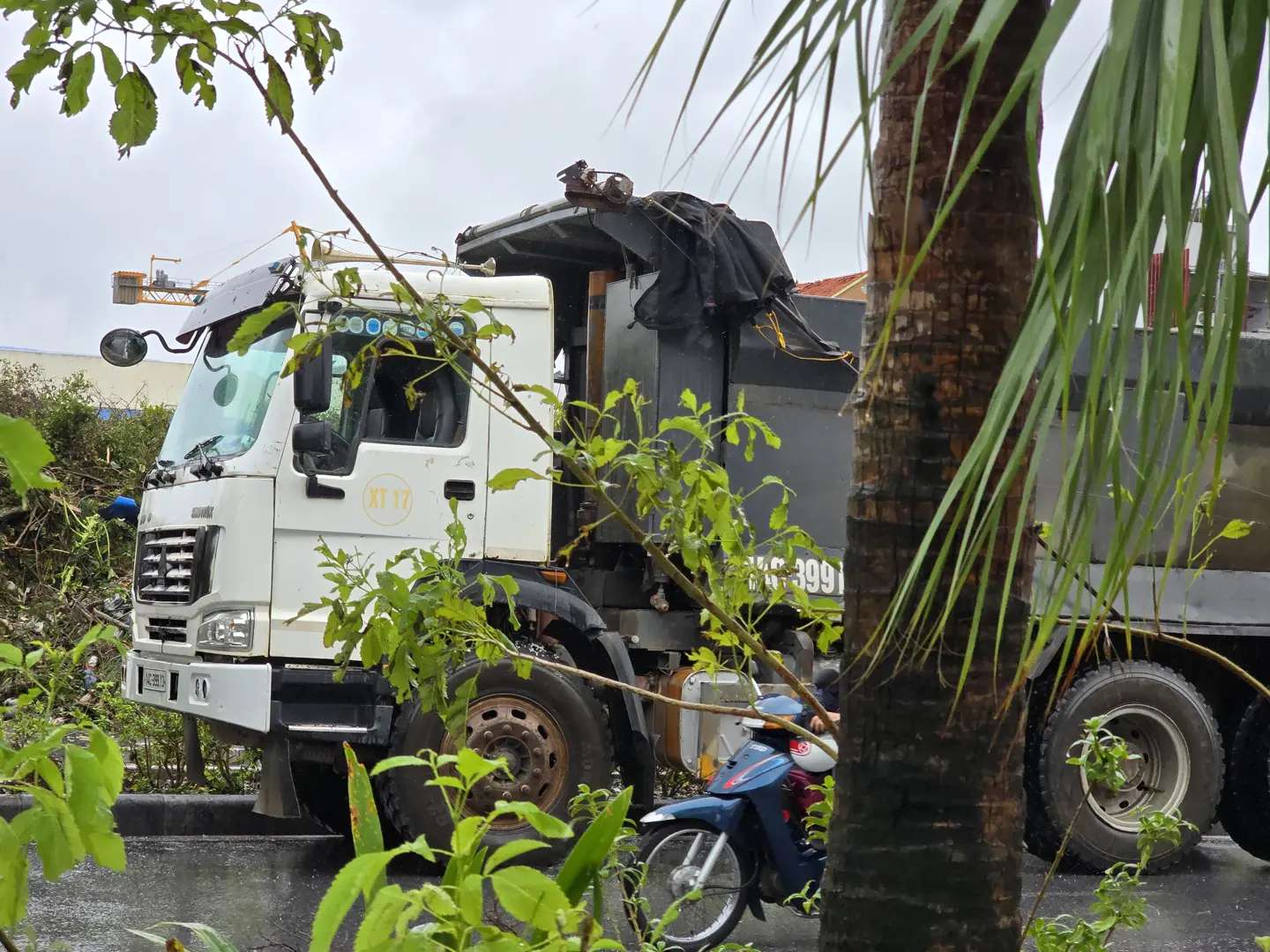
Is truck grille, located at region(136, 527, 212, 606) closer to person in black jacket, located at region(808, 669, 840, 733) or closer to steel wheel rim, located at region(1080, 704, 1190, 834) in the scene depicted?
person in black jacket, located at region(808, 669, 840, 733)

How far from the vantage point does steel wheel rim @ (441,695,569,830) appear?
664 centimetres

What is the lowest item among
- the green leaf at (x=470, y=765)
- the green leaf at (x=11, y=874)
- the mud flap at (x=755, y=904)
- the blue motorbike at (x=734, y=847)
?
the mud flap at (x=755, y=904)

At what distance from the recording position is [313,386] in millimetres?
6250

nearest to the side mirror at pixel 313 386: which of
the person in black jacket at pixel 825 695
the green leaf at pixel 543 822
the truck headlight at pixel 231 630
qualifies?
the truck headlight at pixel 231 630

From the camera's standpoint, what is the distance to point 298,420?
660 centimetres

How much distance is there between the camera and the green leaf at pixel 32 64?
87.5 inches

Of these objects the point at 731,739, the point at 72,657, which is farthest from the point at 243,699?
the point at 72,657

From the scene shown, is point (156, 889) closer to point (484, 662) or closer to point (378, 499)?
point (378, 499)

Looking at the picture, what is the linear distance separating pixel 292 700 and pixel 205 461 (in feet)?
3.94

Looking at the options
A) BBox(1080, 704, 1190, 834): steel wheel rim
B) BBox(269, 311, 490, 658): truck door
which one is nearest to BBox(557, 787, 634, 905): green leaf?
BBox(269, 311, 490, 658): truck door

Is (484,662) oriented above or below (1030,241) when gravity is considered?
below

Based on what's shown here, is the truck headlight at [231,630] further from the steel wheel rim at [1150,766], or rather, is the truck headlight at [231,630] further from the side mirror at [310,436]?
the steel wheel rim at [1150,766]

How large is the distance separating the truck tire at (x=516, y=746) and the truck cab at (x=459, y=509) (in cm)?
1

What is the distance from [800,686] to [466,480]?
4.18 m
